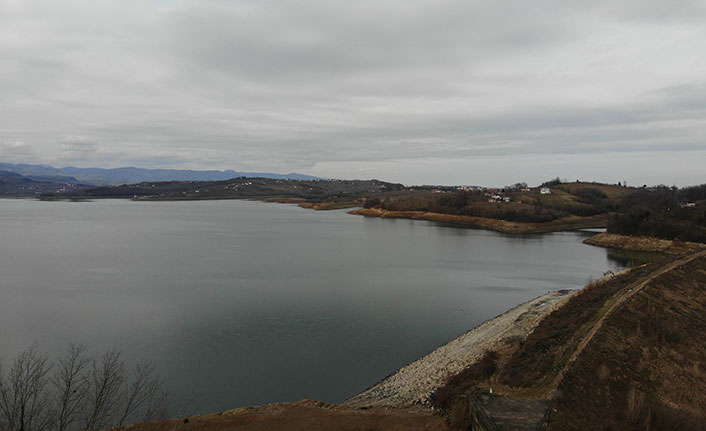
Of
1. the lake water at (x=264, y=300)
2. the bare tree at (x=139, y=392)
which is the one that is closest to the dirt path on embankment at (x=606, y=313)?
the lake water at (x=264, y=300)

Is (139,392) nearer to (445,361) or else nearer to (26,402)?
(26,402)

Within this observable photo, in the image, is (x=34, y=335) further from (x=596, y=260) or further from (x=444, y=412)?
(x=596, y=260)

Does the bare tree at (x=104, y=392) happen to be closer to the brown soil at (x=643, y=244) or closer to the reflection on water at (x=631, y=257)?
the reflection on water at (x=631, y=257)

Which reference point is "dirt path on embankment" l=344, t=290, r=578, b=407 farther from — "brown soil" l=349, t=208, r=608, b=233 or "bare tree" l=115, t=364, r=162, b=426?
"brown soil" l=349, t=208, r=608, b=233

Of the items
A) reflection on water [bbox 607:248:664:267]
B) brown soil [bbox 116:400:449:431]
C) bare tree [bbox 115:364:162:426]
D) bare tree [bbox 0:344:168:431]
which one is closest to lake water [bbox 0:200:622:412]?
bare tree [bbox 115:364:162:426]

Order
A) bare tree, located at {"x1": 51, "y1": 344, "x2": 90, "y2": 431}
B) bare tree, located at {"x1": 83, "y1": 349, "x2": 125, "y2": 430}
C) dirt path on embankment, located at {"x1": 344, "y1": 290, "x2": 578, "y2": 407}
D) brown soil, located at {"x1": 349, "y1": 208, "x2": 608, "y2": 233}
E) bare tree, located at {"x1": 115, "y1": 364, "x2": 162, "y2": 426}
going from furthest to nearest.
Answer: brown soil, located at {"x1": 349, "y1": 208, "x2": 608, "y2": 233} < dirt path on embankment, located at {"x1": 344, "y1": 290, "x2": 578, "y2": 407} < bare tree, located at {"x1": 115, "y1": 364, "x2": 162, "y2": 426} < bare tree, located at {"x1": 51, "y1": 344, "x2": 90, "y2": 431} < bare tree, located at {"x1": 83, "y1": 349, "x2": 125, "y2": 430}

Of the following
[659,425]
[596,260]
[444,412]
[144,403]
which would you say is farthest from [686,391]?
[596,260]
